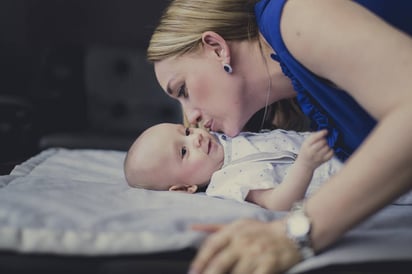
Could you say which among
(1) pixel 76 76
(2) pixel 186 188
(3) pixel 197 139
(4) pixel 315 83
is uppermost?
(4) pixel 315 83

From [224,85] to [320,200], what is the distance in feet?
1.55

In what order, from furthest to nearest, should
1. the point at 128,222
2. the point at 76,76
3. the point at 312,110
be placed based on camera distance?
the point at 76,76
the point at 312,110
the point at 128,222

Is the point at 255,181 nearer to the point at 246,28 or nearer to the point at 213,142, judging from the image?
the point at 213,142

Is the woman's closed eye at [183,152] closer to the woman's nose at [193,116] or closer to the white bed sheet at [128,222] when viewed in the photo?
the woman's nose at [193,116]

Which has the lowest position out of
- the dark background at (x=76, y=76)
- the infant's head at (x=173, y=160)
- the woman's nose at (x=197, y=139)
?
the dark background at (x=76, y=76)

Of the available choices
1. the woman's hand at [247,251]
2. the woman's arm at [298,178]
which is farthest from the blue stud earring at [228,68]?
the woman's hand at [247,251]

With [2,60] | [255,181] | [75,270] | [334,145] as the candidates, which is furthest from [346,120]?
[2,60]

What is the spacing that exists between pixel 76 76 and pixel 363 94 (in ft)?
6.70

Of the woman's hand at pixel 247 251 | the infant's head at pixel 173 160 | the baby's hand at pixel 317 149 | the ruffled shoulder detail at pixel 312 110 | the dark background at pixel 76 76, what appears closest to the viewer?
the woman's hand at pixel 247 251

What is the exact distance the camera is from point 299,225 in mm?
782

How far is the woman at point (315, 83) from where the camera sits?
764mm

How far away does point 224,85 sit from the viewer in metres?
1.20

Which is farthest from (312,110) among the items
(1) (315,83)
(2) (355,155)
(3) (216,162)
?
(2) (355,155)

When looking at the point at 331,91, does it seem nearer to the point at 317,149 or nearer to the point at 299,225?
the point at 317,149
